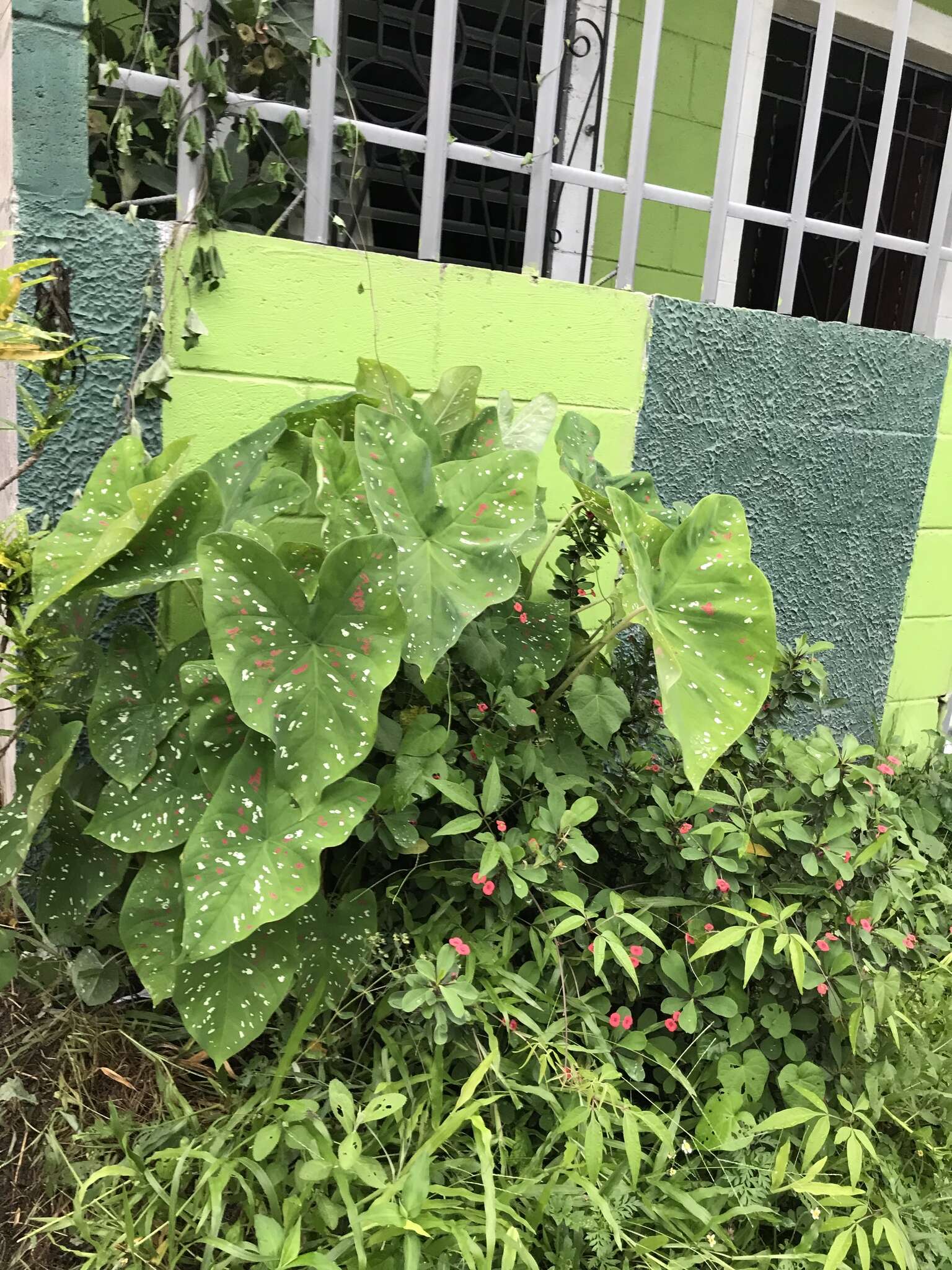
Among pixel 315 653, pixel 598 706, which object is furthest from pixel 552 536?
pixel 315 653

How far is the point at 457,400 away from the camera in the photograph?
169cm

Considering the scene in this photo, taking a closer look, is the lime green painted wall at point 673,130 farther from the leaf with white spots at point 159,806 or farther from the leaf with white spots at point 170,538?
the leaf with white spots at point 159,806

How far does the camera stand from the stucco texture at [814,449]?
2.28 m

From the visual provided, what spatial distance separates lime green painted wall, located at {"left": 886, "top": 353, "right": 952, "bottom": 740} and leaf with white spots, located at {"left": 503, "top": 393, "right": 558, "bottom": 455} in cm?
162

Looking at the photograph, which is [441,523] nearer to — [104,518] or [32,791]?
[104,518]

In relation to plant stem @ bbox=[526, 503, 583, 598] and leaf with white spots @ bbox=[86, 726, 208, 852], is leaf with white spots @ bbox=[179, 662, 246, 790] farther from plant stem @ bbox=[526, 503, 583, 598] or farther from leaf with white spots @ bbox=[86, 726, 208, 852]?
plant stem @ bbox=[526, 503, 583, 598]

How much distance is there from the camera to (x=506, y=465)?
1.37 m

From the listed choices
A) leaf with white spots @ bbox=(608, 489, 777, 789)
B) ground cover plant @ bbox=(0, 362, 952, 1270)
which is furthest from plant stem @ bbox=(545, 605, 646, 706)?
leaf with white spots @ bbox=(608, 489, 777, 789)

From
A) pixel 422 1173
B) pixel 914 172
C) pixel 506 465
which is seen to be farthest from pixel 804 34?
pixel 422 1173

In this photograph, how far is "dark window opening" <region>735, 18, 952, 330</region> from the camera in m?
3.58

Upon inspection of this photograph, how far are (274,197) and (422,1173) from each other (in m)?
1.59

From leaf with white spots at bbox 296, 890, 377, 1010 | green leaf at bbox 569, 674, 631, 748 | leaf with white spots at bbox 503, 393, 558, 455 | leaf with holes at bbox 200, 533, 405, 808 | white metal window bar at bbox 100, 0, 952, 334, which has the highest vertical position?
white metal window bar at bbox 100, 0, 952, 334

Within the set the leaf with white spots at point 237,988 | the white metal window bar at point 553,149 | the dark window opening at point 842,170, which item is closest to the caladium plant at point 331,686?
the leaf with white spots at point 237,988

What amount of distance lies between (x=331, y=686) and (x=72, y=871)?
1.89 ft
